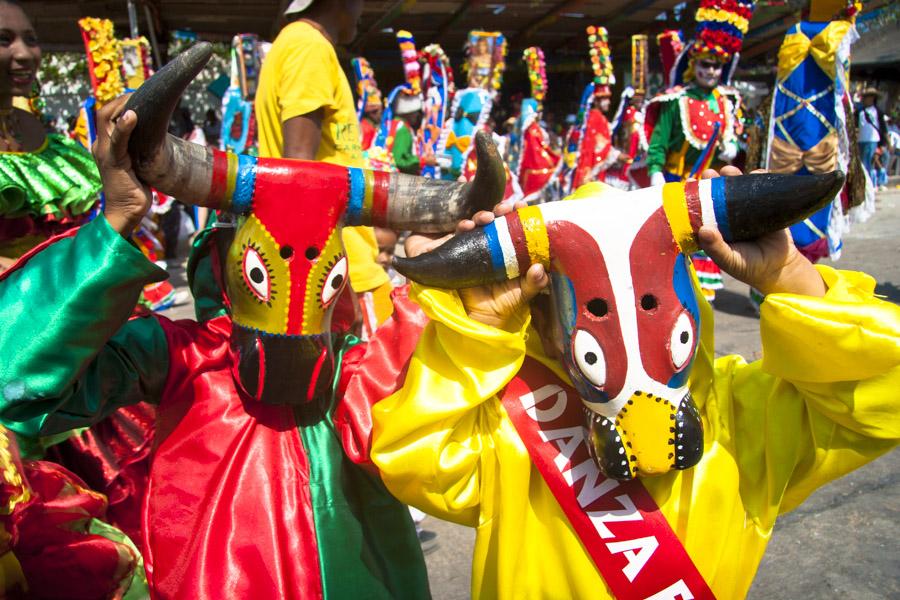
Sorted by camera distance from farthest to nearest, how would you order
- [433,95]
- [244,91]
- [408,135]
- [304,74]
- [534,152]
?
Answer: [534,152], [433,95], [244,91], [408,135], [304,74]

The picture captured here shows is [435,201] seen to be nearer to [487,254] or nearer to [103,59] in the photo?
[487,254]

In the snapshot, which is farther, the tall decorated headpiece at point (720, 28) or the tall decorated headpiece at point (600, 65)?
the tall decorated headpiece at point (600, 65)

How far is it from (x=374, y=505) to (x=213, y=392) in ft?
1.35

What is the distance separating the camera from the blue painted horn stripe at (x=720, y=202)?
1233 mm

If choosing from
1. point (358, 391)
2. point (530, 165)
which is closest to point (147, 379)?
point (358, 391)

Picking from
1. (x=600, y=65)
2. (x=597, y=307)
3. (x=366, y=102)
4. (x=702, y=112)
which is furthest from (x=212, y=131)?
(x=597, y=307)

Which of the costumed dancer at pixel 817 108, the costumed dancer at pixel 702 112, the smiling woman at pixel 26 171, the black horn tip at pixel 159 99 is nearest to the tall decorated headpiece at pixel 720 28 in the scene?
the costumed dancer at pixel 702 112

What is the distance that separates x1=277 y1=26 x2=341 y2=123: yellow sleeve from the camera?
2418 millimetres

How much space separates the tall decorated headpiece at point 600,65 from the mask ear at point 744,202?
9.50 meters

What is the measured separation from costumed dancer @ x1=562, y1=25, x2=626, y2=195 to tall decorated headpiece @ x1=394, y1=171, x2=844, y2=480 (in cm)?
802

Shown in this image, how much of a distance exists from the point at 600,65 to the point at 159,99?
10057 mm

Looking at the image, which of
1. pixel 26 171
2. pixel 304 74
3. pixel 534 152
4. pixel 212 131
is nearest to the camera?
pixel 26 171

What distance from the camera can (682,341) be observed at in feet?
4.15

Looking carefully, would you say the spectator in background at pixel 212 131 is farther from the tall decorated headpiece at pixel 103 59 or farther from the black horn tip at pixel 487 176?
the black horn tip at pixel 487 176
